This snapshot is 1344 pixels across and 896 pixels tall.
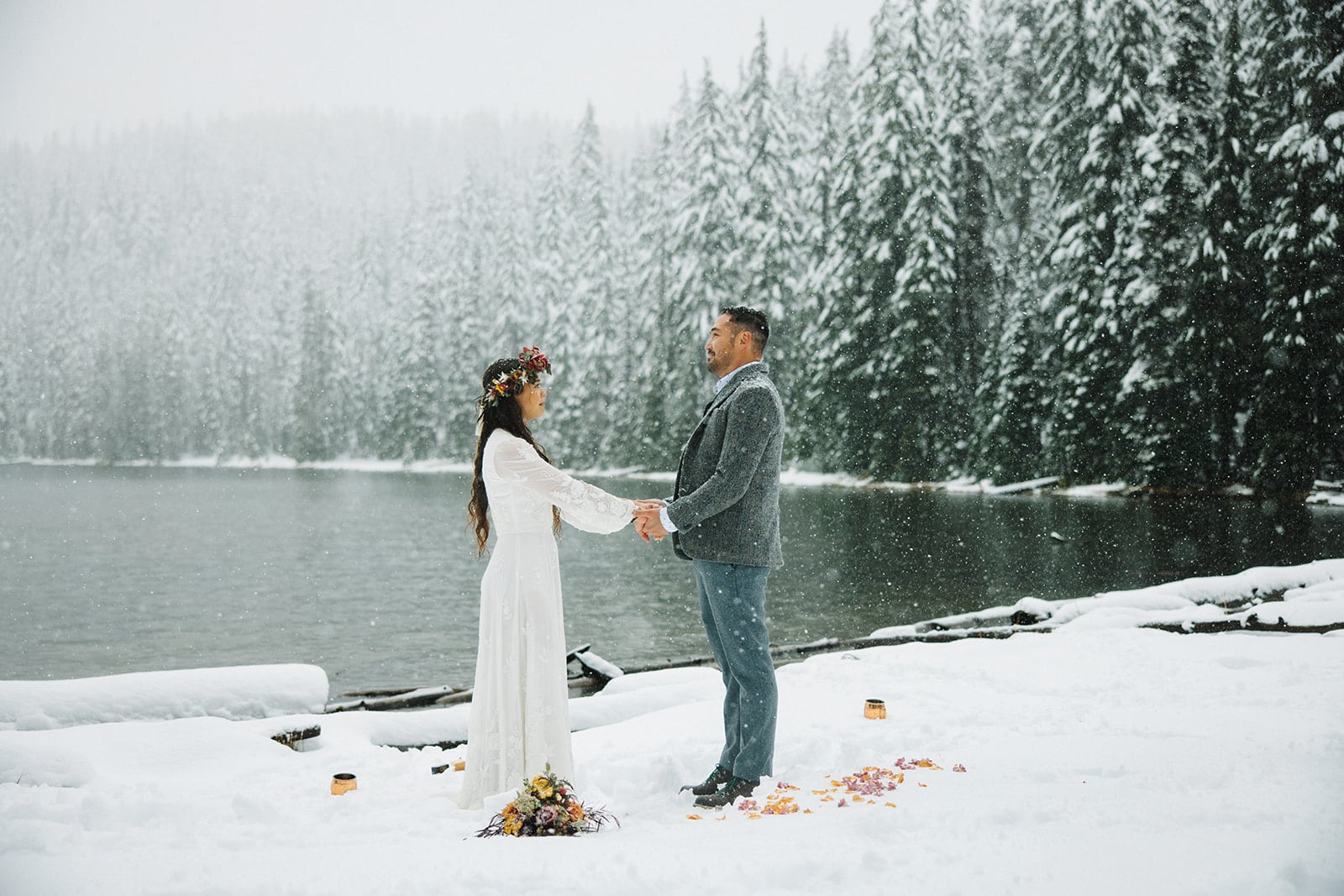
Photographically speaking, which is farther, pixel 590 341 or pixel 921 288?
pixel 590 341

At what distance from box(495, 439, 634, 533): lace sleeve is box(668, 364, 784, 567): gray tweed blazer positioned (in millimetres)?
423

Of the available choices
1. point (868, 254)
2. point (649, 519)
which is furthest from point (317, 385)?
point (649, 519)

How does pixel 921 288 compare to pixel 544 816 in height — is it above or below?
above

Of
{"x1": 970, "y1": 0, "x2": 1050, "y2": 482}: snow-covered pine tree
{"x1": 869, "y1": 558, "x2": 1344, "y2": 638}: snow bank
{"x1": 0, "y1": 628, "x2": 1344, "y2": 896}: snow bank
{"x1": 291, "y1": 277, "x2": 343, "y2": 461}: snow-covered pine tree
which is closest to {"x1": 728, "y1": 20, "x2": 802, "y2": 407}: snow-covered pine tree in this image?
{"x1": 970, "y1": 0, "x2": 1050, "y2": 482}: snow-covered pine tree

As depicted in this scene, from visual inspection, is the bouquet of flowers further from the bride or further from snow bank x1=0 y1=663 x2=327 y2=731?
snow bank x1=0 y1=663 x2=327 y2=731

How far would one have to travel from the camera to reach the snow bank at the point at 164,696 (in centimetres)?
560

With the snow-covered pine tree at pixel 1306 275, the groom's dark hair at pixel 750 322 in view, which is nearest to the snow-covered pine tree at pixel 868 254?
the snow-covered pine tree at pixel 1306 275

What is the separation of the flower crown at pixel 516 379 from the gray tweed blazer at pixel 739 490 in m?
0.90

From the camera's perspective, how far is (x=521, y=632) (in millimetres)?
4461

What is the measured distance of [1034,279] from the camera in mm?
33156

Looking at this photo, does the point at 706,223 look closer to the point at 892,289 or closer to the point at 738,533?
the point at 892,289

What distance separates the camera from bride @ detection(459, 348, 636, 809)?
4.39 meters

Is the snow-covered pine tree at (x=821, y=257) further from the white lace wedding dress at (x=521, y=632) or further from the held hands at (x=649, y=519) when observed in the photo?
the white lace wedding dress at (x=521, y=632)

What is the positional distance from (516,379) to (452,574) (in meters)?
15.1
